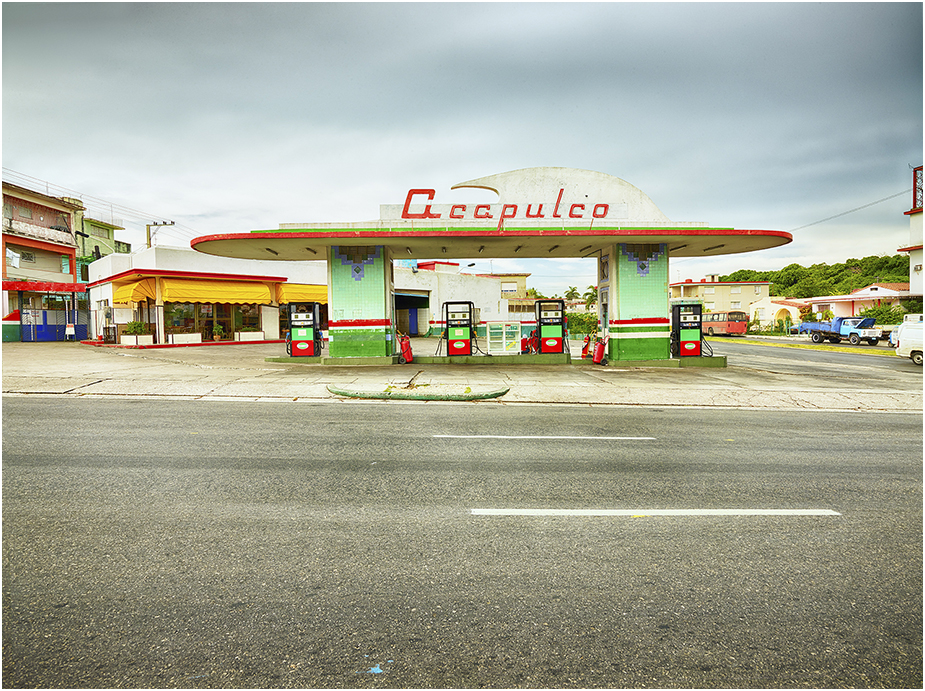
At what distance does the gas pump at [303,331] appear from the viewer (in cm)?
1911

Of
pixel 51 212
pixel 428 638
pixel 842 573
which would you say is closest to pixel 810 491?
pixel 842 573

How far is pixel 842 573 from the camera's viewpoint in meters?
3.64

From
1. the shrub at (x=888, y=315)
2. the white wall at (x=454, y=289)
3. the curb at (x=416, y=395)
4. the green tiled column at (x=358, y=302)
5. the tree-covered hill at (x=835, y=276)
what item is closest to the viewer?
the curb at (x=416, y=395)

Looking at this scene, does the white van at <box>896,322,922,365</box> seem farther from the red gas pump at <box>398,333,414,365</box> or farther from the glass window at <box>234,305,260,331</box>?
the glass window at <box>234,305,260,331</box>

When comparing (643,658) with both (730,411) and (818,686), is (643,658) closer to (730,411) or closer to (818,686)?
(818,686)

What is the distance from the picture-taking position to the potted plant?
27891mm

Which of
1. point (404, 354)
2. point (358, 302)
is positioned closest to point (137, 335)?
point (358, 302)

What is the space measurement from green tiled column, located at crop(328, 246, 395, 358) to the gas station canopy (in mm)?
554

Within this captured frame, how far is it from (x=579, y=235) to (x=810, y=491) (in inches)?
507

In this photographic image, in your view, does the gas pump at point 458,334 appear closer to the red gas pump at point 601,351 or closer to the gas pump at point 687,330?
the red gas pump at point 601,351

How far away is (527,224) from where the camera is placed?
57.0 ft

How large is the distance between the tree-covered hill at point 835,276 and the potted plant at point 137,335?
8468cm

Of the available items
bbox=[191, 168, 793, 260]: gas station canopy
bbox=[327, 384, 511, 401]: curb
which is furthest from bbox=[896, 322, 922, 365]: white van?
bbox=[327, 384, 511, 401]: curb

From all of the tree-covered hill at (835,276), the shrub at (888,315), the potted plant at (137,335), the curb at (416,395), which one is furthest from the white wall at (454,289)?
the tree-covered hill at (835,276)
